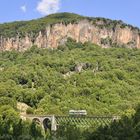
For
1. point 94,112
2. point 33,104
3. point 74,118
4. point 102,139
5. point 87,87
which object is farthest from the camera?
point 87,87

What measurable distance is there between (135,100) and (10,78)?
4081cm

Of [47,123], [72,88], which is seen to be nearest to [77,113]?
[47,123]

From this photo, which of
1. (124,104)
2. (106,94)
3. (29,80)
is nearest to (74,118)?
(124,104)

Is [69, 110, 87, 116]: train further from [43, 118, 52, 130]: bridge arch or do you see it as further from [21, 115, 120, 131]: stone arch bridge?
[43, 118, 52, 130]: bridge arch

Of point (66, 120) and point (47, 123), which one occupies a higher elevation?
point (66, 120)

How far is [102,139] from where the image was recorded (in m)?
75.6

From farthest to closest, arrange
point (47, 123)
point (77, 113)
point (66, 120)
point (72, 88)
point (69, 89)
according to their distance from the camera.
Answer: point (72, 88) → point (69, 89) → point (47, 123) → point (77, 113) → point (66, 120)

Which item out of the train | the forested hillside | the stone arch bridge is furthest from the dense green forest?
the train

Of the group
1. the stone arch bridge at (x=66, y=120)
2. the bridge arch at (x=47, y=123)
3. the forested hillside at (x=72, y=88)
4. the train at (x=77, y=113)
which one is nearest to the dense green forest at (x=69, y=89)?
the forested hillside at (x=72, y=88)

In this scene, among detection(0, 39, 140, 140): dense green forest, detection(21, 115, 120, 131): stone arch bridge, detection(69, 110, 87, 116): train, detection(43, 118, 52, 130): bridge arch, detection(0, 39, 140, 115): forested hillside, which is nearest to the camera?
detection(21, 115, 120, 131): stone arch bridge

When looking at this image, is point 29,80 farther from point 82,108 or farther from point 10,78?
point 82,108

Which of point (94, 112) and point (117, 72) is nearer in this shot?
point (94, 112)

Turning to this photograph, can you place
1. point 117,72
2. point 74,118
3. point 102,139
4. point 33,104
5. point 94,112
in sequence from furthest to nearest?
point 117,72 → point 33,104 → point 94,112 → point 74,118 → point 102,139

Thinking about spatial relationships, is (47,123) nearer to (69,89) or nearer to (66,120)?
(66,120)
